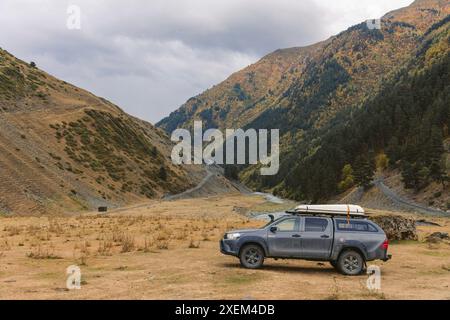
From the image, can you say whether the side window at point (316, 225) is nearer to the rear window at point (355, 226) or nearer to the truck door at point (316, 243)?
the truck door at point (316, 243)

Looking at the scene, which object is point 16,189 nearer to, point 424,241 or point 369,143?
point 424,241

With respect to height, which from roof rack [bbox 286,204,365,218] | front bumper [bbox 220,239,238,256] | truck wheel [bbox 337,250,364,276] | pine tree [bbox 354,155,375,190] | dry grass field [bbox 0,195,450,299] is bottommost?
dry grass field [bbox 0,195,450,299]

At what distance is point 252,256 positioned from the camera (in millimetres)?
15938

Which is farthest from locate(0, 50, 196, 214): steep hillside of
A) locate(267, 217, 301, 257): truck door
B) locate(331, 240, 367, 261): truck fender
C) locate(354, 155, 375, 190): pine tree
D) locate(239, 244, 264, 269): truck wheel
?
locate(331, 240, 367, 261): truck fender

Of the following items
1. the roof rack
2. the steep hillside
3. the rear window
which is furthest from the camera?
the steep hillside

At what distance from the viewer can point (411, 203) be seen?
74.1m

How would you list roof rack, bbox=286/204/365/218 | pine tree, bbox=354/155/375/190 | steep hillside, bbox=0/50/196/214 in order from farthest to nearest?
pine tree, bbox=354/155/375/190
steep hillside, bbox=0/50/196/214
roof rack, bbox=286/204/365/218

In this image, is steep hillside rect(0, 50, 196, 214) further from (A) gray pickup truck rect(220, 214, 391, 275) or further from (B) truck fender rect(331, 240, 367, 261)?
(B) truck fender rect(331, 240, 367, 261)

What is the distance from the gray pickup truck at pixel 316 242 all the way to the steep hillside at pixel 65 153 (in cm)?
4694

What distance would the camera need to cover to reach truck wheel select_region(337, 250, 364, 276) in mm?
15562

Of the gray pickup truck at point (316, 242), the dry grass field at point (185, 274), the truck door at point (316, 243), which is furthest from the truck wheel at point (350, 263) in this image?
the truck door at point (316, 243)

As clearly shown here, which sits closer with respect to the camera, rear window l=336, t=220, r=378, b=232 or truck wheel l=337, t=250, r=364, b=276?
truck wheel l=337, t=250, r=364, b=276
